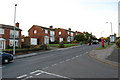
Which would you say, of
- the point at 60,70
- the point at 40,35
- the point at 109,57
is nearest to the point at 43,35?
the point at 40,35

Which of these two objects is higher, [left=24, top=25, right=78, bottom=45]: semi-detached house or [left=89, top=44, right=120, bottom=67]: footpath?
[left=24, top=25, right=78, bottom=45]: semi-detached house

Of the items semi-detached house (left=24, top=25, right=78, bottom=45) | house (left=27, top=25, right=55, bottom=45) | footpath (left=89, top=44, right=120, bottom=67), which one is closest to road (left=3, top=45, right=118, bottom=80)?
footpath (left=89, top=44, right=120, bottom=67)

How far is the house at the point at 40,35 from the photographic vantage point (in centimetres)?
4544

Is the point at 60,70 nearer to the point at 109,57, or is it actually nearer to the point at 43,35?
the point at 109,57

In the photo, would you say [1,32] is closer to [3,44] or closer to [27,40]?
[3,44]

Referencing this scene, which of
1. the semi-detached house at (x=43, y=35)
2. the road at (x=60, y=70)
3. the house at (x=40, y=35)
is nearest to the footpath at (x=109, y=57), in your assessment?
the road at (x=60, y=70)

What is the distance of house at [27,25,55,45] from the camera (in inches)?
1789

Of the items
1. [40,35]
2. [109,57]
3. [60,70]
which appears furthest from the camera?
[40,35]

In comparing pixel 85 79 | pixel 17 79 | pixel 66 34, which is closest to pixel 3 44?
pixel 17 79

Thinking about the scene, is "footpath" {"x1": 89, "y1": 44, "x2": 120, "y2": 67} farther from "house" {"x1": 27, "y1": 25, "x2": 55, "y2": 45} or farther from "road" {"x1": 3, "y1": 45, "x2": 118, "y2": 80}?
"house" {"x1": 27, "y1": 25, "x2": 55, "y2": 45}

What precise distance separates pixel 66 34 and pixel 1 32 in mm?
33606

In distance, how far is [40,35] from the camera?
4659cm

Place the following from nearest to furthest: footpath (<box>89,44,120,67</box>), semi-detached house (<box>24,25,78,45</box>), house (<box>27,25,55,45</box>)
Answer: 1. footpath (<box>89,44,120,67</box>)
2. semi-detached house (<box>24,25,78,45</box>)
3. house (<box>27,25,55,45</box>)

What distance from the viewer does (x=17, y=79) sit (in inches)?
275
